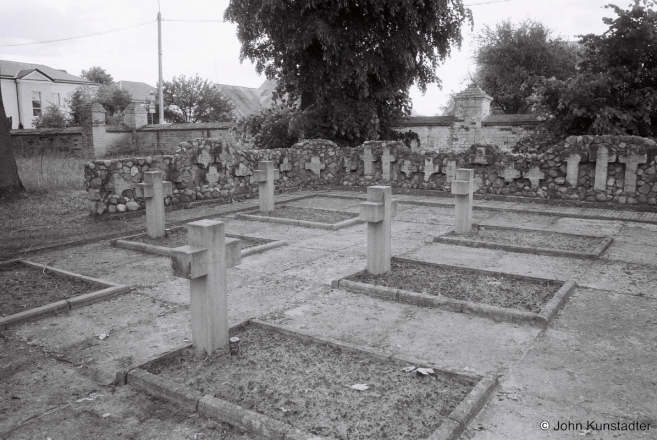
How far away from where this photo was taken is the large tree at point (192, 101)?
4209cm

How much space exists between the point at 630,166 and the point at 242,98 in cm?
4274

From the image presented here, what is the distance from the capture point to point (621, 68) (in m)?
15.1

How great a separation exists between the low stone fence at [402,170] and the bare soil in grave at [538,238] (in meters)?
4.03

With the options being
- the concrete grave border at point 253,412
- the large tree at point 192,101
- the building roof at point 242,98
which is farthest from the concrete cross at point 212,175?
the building roof at point 242,98

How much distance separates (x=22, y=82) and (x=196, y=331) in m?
50.5

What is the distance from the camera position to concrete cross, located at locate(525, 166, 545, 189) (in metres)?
13.0

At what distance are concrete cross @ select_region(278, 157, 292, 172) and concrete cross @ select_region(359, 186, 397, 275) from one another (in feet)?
30.5

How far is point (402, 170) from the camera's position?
49.8 feet

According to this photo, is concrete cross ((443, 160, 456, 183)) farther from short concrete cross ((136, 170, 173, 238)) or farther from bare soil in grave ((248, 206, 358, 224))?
short concrete cross ((136, 170, 173, 238))

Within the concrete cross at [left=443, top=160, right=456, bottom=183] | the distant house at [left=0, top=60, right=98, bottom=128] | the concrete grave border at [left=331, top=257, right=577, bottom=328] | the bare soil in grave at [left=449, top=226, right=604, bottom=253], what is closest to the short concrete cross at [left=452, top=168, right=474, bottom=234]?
the bare soil in grave at [left=449, top=226, right=604, bottom=253]

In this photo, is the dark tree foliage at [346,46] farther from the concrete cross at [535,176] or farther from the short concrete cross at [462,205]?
the short concrete cross at [462,205]

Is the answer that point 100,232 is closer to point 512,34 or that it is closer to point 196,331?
point 196,331

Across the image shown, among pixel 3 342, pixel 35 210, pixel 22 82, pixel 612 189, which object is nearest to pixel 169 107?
pixel 22 82

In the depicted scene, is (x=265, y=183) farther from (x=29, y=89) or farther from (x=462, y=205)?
(x=29, y=89)
